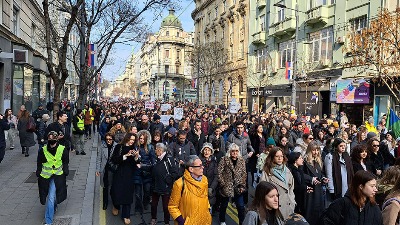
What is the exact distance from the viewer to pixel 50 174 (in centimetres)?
611

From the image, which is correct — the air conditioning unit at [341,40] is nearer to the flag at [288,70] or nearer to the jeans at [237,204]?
the flag at [288,70]

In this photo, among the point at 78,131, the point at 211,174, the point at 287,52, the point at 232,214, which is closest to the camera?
the point at 211,174

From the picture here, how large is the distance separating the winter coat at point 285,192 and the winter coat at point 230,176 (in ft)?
3.13

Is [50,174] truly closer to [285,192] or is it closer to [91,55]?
[285,192]

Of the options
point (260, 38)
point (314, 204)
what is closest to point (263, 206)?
point (314, 204)

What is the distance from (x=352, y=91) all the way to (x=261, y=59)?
48.0 ft

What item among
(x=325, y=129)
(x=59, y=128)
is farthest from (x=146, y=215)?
(x=325, y=129)

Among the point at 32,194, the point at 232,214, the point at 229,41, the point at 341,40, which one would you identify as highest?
the point at 229,41

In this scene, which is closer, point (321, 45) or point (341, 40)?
point (341, 40)

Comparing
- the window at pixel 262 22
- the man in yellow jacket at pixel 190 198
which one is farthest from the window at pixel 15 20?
the window at pixel 262 22

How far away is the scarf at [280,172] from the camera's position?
500 centimetres

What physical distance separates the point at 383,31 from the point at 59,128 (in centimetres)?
1362

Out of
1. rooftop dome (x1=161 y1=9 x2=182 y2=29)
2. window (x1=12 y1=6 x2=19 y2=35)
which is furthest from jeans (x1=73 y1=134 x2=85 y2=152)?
rooftop dome (x1=161 y1=9 x2=182 y2=29)

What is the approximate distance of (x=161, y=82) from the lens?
9588cm
